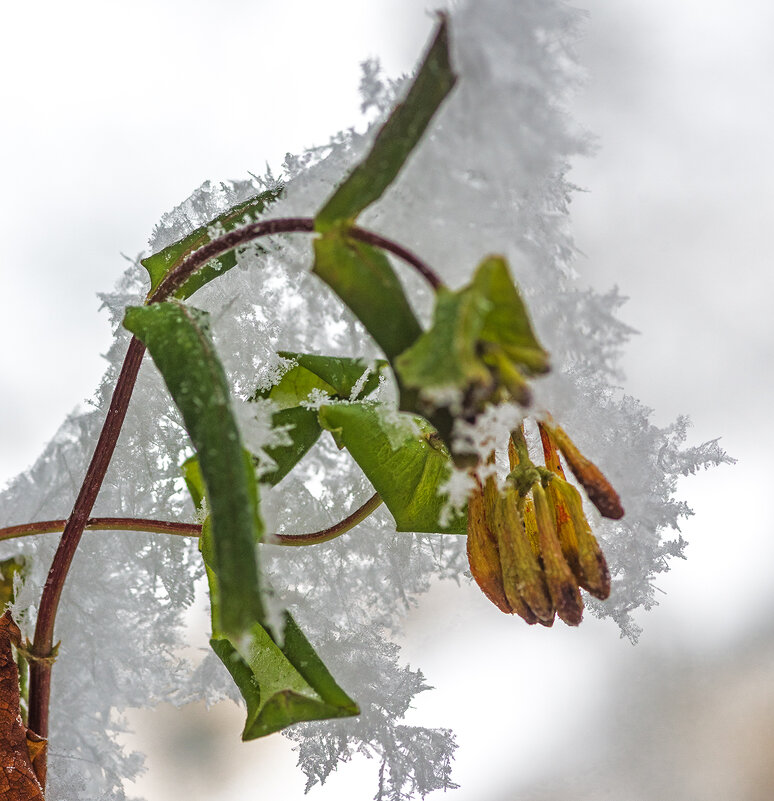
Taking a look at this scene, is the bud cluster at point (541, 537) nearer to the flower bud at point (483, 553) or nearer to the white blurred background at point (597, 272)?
the flower bud at point (483, 553)

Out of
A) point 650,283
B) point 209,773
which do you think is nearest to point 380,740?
point 209,773

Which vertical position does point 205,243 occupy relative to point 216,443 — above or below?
above

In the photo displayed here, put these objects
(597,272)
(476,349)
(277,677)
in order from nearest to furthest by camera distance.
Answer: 1. (476,349)
2. (277,677)
3. (597,272)

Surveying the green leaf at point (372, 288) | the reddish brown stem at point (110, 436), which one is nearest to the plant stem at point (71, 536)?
Answer: the reddish brown stem at point (110, 436)

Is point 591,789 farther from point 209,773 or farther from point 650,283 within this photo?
point 650,283

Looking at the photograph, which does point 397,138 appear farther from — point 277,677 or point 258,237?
point 277,677

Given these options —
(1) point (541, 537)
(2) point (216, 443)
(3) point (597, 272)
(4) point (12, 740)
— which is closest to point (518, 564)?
(1) point (541, 537)
